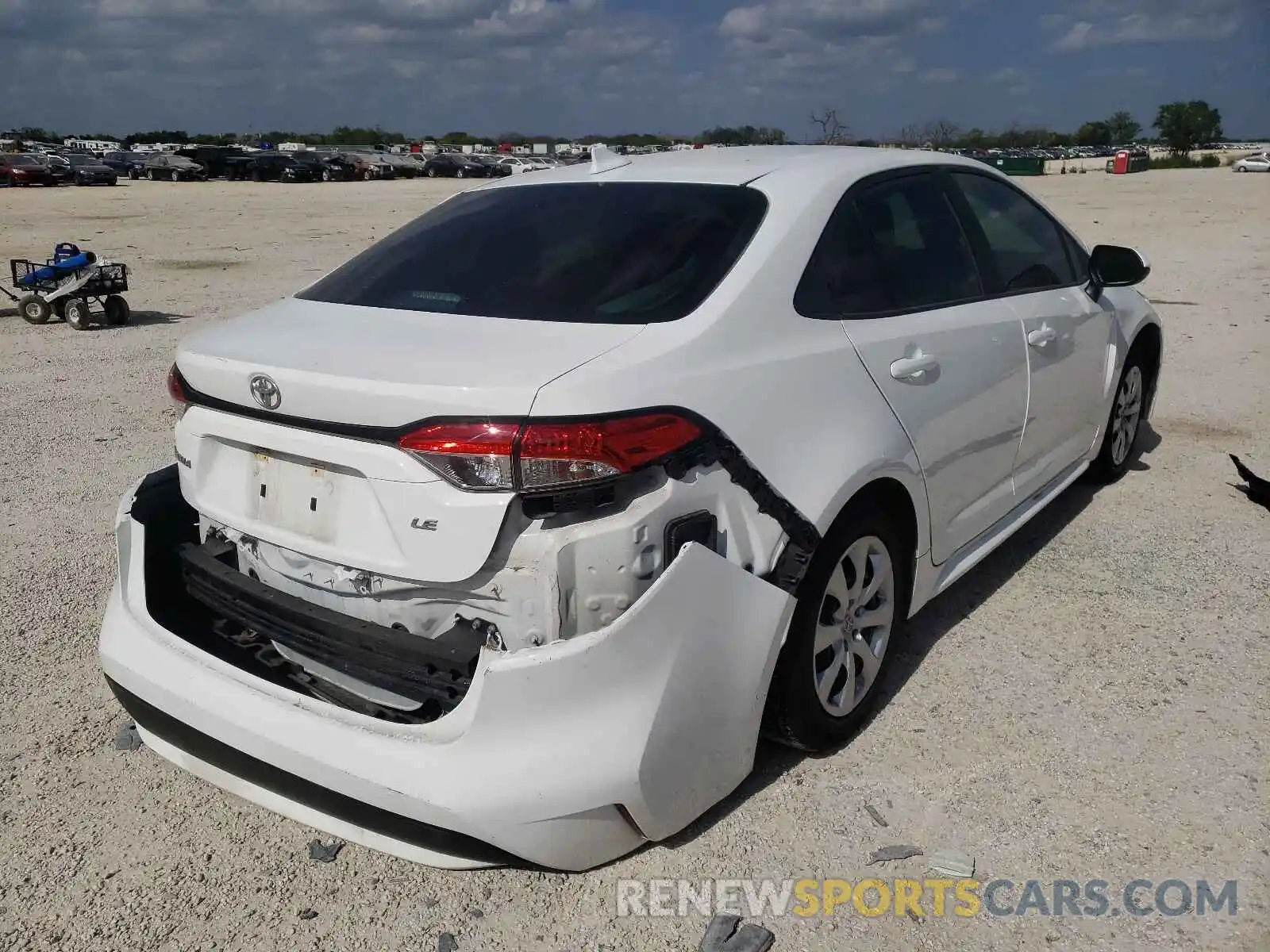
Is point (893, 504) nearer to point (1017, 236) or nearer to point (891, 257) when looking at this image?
point (891, 257)

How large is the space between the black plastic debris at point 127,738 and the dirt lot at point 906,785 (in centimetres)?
5

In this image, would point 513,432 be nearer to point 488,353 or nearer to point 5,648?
point 488,353

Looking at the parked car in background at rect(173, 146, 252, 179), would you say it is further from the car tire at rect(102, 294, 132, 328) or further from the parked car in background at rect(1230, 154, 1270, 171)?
the parked car in background at rect(1230, 154, 1270, 171)

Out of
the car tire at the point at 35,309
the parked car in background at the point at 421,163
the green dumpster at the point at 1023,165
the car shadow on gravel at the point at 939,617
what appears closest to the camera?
the car shadow on gravel at the point at 939,617

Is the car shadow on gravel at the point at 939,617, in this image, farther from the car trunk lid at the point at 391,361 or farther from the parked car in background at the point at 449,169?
the parked car in background at the point at 449,169

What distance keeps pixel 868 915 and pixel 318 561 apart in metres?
1.59

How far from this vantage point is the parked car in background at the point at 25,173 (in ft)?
127

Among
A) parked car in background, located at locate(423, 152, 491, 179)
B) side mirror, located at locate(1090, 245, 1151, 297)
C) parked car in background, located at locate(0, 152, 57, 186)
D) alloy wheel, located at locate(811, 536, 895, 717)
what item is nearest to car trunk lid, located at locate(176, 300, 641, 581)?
alloy wheel, located at locate(811, 536, 895, 717)

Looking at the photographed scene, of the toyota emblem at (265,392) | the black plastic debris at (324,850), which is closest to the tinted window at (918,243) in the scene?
the toyota emblem at (265,392)

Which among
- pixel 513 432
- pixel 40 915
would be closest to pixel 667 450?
pixel 513 432

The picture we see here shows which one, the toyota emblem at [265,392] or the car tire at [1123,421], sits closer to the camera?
the toyota emblem at [265,392]

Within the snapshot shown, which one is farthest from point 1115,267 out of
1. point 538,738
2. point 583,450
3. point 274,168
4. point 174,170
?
point 174,170

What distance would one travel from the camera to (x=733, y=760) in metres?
2.61

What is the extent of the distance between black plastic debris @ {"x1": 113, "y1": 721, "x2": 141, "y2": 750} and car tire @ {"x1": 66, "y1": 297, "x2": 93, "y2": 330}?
8.31 m
